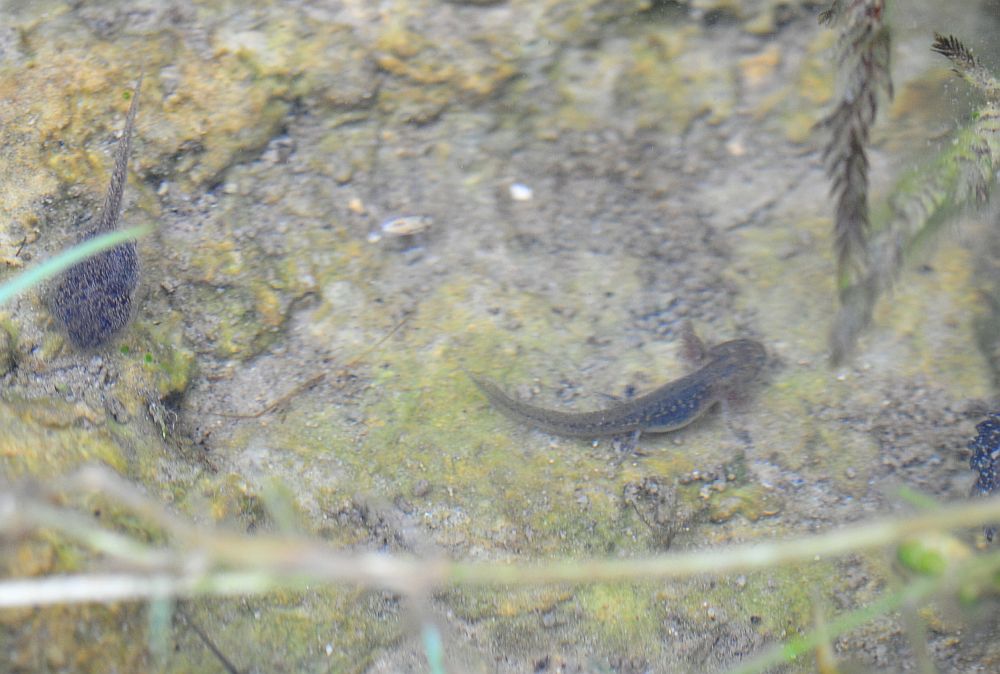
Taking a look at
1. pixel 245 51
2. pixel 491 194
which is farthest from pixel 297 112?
pixel 491 194

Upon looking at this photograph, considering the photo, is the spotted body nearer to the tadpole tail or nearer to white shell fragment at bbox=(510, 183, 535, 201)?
white shell fragment at bbox=(510, 183, 535, 201)

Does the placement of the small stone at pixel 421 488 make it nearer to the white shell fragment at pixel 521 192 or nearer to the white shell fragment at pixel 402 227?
the white shell fragment at pixel 402 227

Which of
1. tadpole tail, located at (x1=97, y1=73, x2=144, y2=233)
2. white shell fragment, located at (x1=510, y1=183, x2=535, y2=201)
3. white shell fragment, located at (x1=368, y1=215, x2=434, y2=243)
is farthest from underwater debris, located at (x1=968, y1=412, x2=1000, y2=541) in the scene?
tadpole tail, located at (x1=97, y1=73, x2=144, y2=233)

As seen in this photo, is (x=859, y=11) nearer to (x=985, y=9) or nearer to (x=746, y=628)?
(x=985, y=9)

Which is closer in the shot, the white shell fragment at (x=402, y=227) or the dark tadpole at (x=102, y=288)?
the dark tadpole at (x=102, y=288)

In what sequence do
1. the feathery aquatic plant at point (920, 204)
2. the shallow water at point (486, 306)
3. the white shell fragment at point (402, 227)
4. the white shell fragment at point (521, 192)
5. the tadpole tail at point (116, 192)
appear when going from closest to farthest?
1. the shallow water at point (486, 306)
2. the feathery aquatic plant at point (920, 204)
3. the tadpole tail at point (116, 192)
4. the white shell fragment at point (402, 227)
5. the white shell fragment at point (521, 192)

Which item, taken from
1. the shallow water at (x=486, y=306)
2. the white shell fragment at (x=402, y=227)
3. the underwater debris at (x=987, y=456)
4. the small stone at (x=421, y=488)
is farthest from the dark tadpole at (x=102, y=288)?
the underwater debris at (x=987, y=456)

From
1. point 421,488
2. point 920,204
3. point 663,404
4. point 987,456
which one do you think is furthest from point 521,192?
point 987,456
